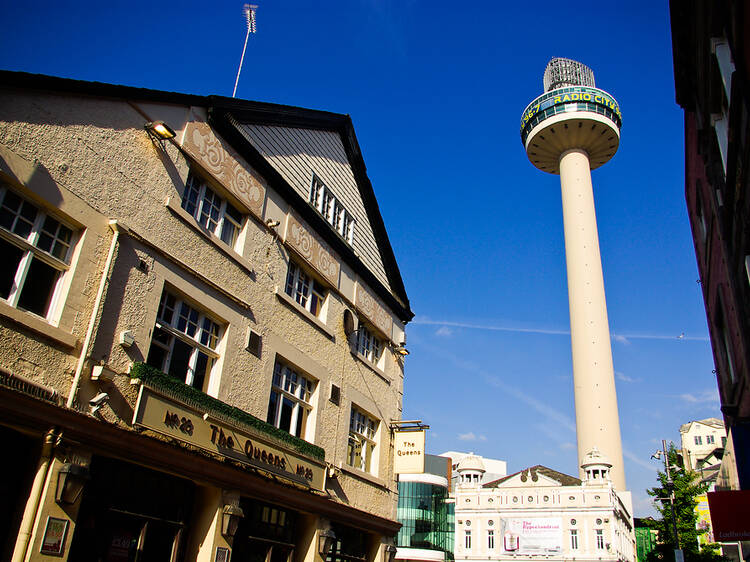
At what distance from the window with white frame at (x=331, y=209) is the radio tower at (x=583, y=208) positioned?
59.5 metres

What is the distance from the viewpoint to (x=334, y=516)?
1585cm

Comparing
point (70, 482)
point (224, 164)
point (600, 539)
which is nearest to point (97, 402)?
point (70, 482)

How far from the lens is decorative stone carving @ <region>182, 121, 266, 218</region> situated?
→ 13.2 m

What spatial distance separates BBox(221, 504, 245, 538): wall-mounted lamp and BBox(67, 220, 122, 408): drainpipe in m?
4.11

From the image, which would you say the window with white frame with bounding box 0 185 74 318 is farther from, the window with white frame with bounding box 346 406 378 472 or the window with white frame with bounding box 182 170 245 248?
the window with white frame with bounding box 346 406 378 472

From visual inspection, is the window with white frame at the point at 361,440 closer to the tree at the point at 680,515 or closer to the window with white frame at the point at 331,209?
the window with white frame at the point at 331,209

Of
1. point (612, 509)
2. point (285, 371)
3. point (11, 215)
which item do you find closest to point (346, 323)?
point (285, 371)

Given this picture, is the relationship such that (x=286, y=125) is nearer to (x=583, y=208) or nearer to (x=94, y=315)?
(x=94, y=315)

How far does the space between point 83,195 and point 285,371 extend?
7003mm

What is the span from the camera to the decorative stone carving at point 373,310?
19719 millimetres

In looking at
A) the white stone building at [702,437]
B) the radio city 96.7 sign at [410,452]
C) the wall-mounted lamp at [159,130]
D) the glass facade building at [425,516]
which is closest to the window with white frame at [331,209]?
the wall-mounted lamp at [159,130]

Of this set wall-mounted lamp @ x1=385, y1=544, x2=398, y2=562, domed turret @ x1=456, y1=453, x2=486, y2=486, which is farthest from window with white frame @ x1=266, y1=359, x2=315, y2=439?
domed turret @ x1=456, y1=453, x2=486, y2=486

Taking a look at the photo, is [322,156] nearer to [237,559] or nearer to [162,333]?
[162,333]

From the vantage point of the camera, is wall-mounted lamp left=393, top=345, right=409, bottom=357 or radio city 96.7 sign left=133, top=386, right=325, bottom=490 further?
wall-mounted lamp left=393, top=345, right=409, bottom=357
